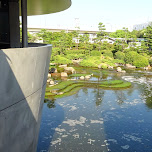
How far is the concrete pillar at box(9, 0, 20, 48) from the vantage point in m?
7.61

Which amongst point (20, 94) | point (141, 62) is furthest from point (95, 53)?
point (20, 94)

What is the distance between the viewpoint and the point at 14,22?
7.83 meters

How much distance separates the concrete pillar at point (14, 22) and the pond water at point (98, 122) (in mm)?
7460

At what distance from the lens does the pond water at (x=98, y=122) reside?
13141mm

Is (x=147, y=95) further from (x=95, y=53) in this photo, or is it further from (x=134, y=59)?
(x=95, y=53)

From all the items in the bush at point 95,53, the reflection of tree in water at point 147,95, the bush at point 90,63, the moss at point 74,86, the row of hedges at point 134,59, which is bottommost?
the reflection of tree in water at point 147,95

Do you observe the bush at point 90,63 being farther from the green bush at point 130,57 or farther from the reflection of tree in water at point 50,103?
the reflection of tree in water at point 50,103

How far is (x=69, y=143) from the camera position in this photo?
13242 mm

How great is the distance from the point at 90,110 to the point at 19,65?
1491 centimetres

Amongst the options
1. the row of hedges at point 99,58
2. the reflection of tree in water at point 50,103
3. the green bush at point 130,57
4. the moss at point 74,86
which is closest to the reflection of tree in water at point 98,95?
the moss at point 74,86

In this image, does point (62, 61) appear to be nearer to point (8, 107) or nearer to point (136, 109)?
point (136, 109)

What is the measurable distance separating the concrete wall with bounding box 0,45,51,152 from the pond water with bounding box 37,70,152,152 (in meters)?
7.10

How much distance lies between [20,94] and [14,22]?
3784 mm

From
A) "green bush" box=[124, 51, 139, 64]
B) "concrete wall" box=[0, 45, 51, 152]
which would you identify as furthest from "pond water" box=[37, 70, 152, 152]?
"green bush" box=[124, 51, 139, 64]
